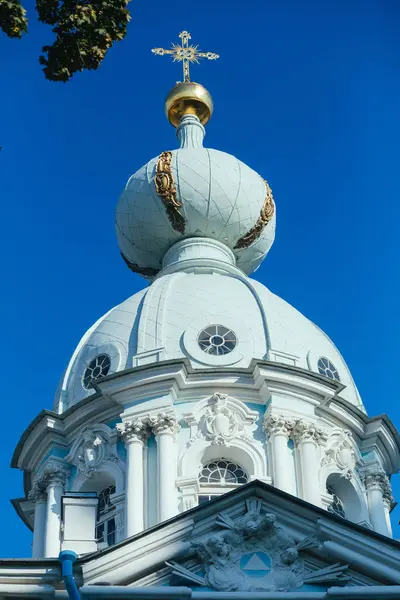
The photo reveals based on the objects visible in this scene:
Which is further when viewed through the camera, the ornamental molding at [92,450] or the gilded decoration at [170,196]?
the gilded decoration at [170,196]

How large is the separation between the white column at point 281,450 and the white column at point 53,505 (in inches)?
143

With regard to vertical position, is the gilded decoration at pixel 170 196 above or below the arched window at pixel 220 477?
above

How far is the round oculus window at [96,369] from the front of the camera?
2509 centimetres

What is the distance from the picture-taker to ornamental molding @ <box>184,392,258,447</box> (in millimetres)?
23406

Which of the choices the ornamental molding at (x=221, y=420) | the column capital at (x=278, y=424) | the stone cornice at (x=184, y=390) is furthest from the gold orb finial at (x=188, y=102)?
the column capital at (x=278, y=424)

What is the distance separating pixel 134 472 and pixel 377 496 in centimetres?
446

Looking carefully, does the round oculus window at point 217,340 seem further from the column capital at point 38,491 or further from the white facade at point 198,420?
the column capital at point 38,491

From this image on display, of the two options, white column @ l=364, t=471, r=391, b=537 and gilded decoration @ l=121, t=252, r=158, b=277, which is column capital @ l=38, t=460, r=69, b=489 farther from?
gilded decoration @ l=121, t=252, r=158, b=277

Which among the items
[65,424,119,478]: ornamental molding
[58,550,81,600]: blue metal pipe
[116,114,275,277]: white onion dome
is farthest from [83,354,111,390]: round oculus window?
[58,550,81,600]: blue metal pipe

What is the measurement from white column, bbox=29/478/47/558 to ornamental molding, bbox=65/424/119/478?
0.74m

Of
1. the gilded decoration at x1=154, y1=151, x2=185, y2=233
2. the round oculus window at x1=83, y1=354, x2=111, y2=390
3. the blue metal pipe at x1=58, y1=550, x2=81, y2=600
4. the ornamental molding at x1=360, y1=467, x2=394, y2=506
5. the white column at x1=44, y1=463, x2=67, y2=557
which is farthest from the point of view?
the gilded decoration at x1=154, y1=151, x2=185, y2=233

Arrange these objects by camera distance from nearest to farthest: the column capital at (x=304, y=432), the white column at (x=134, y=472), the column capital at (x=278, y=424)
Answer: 1. the white column at (x=134, y=472)
2. the column capital at (x=278, y=424)
3. the column capital at (x=304, y=432)

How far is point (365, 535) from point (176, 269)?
41.9ft

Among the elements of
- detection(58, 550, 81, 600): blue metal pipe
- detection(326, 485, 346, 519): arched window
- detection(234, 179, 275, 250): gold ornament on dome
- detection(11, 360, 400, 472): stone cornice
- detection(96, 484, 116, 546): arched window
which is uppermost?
detection(234, 179, 275, 250): gold ornament on dome
